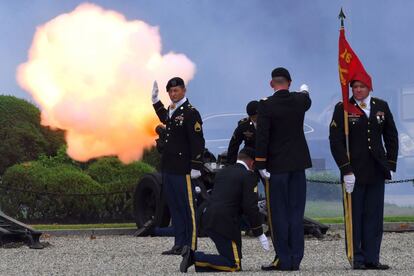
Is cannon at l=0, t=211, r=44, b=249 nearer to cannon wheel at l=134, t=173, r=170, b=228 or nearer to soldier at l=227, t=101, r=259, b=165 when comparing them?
cannon wheel at l=134, t=173, r=170, b=228

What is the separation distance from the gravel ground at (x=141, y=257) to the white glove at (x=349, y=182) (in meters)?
0.67

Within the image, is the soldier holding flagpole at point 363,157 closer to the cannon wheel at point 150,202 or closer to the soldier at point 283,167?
the soldier at point 283,167

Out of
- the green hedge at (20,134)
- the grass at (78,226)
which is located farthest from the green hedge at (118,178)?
the green hedge at (20,134)

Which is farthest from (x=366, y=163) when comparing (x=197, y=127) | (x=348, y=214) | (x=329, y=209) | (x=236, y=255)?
(x=329, y=209)

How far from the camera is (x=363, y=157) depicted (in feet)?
33.9

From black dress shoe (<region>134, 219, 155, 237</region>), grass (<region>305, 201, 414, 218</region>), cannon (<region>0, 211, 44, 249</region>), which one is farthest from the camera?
grass (<region>305, 201, 414, 218</region>)

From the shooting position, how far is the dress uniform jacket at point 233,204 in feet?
32.7

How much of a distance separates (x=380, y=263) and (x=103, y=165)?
27.4 feet

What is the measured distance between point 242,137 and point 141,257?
2.43 m

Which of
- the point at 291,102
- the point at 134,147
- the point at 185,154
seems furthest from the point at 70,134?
the point at 291,102

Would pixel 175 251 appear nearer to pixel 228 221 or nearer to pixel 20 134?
pixel 228 221

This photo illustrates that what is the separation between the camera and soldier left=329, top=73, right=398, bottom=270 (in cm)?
1030

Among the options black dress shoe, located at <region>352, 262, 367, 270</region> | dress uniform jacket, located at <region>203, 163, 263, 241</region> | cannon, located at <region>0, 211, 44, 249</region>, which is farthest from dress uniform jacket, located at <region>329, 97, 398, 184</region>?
cannon, located at <region>0, 211, 44, 249</region>

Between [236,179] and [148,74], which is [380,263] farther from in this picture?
[148,74]
